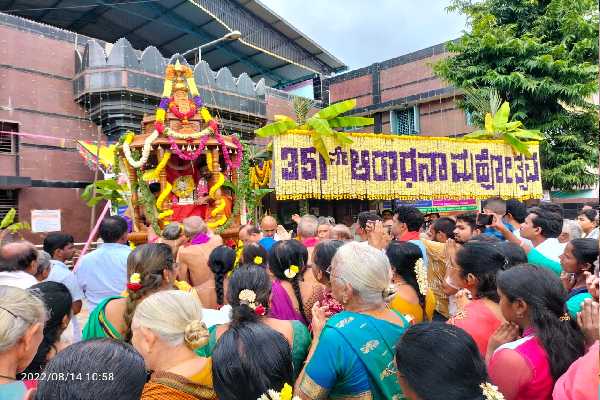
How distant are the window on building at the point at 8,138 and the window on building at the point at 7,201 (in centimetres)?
100

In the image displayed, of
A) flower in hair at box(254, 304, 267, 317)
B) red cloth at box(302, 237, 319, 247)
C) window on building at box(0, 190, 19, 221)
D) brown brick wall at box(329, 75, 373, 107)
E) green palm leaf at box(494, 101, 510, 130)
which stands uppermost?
brown brick wall at box(329, 75, 373, 107)

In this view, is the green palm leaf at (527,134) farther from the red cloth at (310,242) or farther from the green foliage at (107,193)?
the green foliage at (107,193)

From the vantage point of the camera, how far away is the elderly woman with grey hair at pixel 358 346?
1809 mm

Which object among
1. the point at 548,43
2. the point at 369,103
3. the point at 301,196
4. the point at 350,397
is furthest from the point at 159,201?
the point at 369,103

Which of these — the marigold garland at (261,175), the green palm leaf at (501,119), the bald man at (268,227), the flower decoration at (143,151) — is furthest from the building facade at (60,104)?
the green palm leaf at (501,119)

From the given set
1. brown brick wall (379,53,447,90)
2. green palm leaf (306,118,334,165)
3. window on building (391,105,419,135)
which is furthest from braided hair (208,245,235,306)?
brown brick wall (379,53,447,90)

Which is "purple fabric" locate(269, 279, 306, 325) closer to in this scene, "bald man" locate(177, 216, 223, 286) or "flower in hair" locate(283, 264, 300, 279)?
"flower in hair" locate(283, 264, 300, 279)

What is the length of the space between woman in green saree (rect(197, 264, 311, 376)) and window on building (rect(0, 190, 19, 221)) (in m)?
10.4

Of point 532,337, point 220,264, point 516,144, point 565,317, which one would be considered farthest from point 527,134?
point 532,337

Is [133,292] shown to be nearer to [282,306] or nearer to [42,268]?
[282,306]

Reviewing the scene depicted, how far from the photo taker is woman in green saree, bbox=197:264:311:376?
2233 mm

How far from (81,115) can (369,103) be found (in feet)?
36.3

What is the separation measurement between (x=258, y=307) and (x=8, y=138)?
11.3 metres

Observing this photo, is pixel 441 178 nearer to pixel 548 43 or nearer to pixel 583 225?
pixel 583 225
